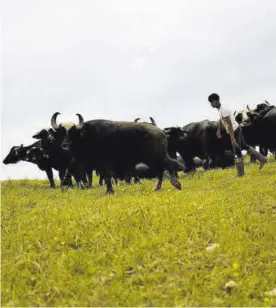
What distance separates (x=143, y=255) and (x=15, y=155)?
15.0m

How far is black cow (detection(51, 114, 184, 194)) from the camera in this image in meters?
12.8

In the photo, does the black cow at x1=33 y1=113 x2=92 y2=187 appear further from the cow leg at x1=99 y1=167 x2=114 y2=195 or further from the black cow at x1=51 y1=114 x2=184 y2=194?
the cow leg at x1=99 y1=167 x2=114 y2=195

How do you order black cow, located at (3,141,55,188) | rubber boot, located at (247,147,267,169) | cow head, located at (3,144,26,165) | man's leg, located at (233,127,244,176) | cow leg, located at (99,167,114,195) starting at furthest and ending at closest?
1. cow head, located at (3,144,26,165)
2. black cow, located at (3,141,55,188)
3. rubber boot, located at (247,147,267,169)
4. man's leg, located at (233,127,244,176)
5. cow leg, located at (99,167,114,195)

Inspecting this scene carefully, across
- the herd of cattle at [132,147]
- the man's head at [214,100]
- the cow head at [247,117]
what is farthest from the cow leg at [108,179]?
the cow head at [247,117]

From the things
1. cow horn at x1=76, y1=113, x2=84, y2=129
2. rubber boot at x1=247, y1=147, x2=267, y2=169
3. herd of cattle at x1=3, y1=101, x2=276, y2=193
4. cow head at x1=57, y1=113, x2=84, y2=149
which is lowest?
rubber boot at x1=247, y1=147, x2=267, y2=169

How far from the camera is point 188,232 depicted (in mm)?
7453

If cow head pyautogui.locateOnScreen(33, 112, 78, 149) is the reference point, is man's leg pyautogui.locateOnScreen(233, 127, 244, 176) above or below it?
below

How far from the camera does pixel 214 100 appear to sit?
547 inches

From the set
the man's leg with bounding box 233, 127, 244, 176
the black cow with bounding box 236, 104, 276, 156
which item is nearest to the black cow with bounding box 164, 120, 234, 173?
the black cow with bounding box 236, 104, 276, 156

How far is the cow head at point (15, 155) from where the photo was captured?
2034 centimetres

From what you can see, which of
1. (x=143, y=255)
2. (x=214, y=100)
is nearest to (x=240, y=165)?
(x=214, y=100)

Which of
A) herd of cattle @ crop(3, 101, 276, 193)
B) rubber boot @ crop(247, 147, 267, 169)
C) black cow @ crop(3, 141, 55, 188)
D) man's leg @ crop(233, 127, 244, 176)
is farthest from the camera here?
black cow @ crop(3, 141, 55, 188)

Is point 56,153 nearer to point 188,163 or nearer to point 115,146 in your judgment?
point 115,146

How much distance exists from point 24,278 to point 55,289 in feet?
1.90
